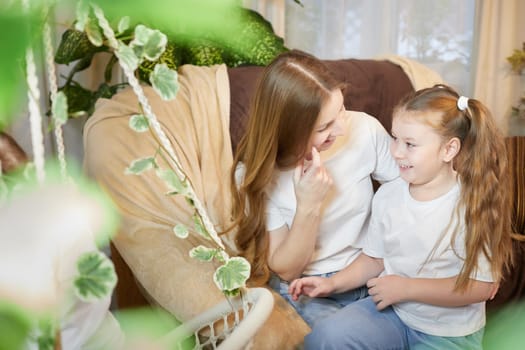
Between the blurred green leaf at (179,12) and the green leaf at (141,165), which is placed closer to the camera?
the blurred green leaf at (179,12)

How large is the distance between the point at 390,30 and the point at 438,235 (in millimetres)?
1657

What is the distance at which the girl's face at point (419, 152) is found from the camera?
998 mm

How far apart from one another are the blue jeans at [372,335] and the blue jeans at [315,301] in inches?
3.2

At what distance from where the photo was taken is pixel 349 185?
1158 millimetres

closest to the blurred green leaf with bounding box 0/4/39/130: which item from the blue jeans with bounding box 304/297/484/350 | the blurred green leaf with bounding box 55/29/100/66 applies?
the blue jeans with bounding box 304/297/484/350

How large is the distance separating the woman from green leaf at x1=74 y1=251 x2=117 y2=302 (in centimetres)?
72

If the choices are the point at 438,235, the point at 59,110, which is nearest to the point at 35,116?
the point at 59,110

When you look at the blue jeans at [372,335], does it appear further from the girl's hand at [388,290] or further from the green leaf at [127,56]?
the green leaf at [127,56]

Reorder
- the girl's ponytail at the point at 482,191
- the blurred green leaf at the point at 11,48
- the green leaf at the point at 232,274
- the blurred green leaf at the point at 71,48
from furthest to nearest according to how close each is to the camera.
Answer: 1. the blurred green leaf at the point at 71,48
2. the girl's ponytail at the point at 482,191
3. the green leaf at the point at 232,274
4. the blurred green leaf at the point at 11,48

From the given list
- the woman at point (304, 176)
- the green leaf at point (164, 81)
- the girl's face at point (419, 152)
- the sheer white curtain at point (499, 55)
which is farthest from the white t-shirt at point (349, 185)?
the sheer white curtain at point (499, 55)

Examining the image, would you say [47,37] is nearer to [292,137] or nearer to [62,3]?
[62,3]

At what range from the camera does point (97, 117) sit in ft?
4.26

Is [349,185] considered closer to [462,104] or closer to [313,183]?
[313,183]

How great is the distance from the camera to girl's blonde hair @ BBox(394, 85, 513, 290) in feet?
3.22
